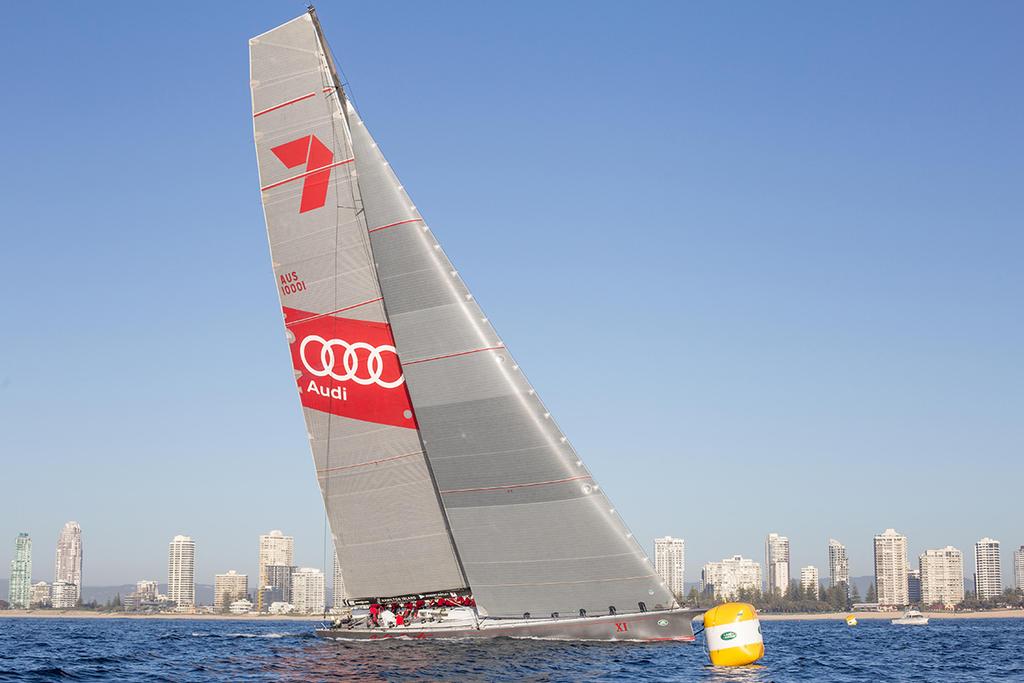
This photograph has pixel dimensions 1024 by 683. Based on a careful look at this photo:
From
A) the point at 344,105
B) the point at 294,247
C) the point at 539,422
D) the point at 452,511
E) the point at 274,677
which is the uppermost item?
the point at 344,105

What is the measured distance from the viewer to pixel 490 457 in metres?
29.5

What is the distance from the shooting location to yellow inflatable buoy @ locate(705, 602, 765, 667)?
23281mm

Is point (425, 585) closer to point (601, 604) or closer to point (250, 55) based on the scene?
point (601, 604)

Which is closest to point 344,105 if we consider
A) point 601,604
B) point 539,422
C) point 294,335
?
point 294,335

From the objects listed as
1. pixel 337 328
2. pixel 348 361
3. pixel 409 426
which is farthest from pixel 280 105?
pixel 409 426

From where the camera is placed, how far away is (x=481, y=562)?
30172 millimetres

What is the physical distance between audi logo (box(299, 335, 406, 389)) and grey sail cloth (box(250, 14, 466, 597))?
3 cm

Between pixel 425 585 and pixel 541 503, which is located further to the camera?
pixel 425 585

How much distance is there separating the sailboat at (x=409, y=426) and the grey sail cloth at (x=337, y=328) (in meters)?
0.04

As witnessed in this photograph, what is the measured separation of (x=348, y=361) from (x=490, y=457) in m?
5.42

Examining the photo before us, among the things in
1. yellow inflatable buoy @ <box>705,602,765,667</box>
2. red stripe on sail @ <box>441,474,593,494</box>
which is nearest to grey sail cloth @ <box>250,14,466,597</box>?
red stripe on sail @ <box>441,474,593,494</box>

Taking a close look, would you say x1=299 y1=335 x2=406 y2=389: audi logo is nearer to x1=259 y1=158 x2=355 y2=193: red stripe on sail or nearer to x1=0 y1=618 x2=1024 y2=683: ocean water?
x1=259 y1=158 x2=355 y2=193: red stripe on sail

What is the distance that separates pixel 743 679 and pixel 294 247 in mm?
17207

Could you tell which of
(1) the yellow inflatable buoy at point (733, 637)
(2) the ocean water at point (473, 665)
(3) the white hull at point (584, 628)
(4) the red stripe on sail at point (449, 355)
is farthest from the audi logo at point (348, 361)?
(1) the yellow inflatable buoy at point (733, 637)
